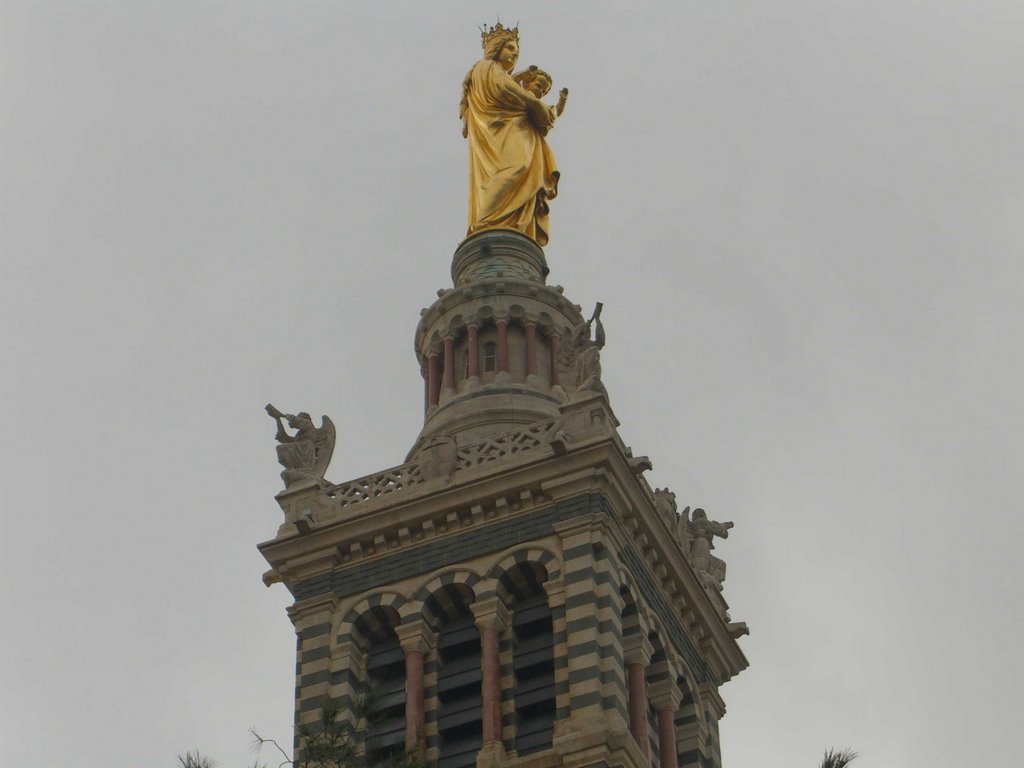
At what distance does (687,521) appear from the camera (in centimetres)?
5853

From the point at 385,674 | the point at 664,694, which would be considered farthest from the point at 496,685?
the point at 664,694

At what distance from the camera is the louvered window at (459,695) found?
5191 cm

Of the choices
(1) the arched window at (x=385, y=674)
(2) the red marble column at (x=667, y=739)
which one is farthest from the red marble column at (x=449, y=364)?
(2) the red marble column at (x=667, y=739)

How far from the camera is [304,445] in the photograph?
5803 centimetres

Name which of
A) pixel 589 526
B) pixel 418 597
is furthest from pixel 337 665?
pixel 589 526

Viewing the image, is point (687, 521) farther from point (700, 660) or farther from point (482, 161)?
point (482, 161)

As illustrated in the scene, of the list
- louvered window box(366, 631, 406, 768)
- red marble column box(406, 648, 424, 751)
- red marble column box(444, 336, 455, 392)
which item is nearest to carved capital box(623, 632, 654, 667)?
red marble column box(406, 648, 424, 751)

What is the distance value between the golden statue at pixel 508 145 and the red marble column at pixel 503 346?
454cm

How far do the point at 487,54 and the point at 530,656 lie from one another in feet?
69.7

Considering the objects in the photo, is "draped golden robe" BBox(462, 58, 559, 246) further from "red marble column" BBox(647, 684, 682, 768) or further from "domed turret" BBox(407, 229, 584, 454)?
"red marble column" BBox(647, 684, 682, 768)

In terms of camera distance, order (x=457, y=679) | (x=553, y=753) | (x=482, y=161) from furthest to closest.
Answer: (x=482, y=161) < (x=457, y=679) < (x=553, y=753)

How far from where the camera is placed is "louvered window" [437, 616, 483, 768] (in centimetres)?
5191

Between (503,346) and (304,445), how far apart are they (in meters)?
5.49

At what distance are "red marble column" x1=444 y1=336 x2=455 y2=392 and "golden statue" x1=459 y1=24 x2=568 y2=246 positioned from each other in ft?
14.8
